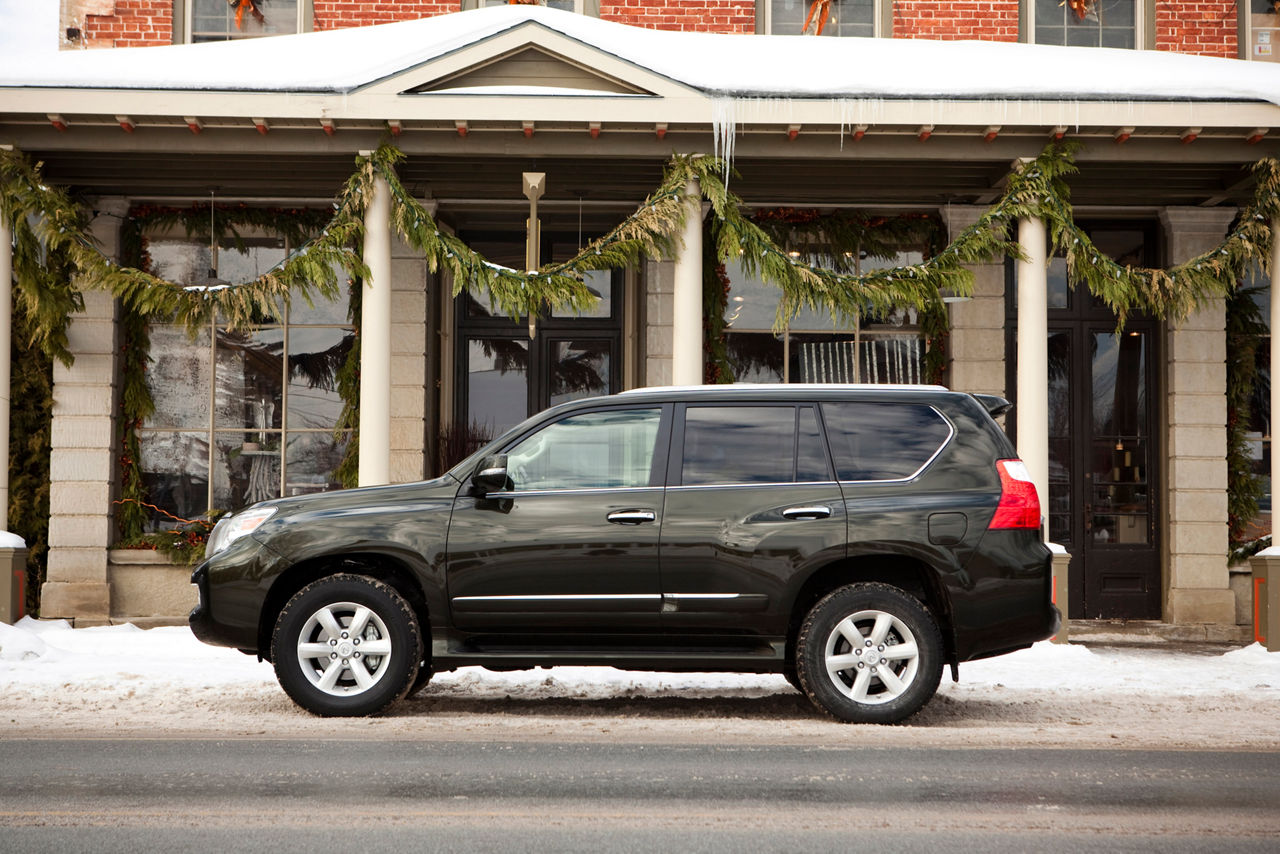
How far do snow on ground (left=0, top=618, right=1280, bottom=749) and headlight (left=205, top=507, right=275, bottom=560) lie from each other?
3.16 feet

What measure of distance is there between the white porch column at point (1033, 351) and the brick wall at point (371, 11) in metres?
6.92

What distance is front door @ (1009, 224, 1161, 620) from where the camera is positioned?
45.8 feet

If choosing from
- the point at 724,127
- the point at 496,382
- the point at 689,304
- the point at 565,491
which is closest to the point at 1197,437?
the point at 689,304

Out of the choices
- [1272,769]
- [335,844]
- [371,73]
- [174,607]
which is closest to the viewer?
[335,844]

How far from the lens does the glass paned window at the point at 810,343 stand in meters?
14.0

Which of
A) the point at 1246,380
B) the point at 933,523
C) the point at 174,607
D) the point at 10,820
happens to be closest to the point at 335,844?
the point at 10,820

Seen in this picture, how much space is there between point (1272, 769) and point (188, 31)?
42.9 ft

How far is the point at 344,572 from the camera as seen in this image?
7.50 meters

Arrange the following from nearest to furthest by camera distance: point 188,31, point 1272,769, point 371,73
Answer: point 1272,769 → point 371,73 → point 188,31

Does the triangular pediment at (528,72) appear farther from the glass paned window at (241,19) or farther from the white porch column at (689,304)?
the glass paned window at (241,19)

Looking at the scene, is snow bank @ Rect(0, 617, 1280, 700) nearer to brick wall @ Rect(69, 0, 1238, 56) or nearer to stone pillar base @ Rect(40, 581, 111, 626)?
stone pillar base @ Rect(40, 581, 111, 626)

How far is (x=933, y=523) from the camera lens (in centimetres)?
725

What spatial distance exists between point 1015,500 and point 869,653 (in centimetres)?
114

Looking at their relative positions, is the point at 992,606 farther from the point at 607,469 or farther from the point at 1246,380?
the point at 1246,380
